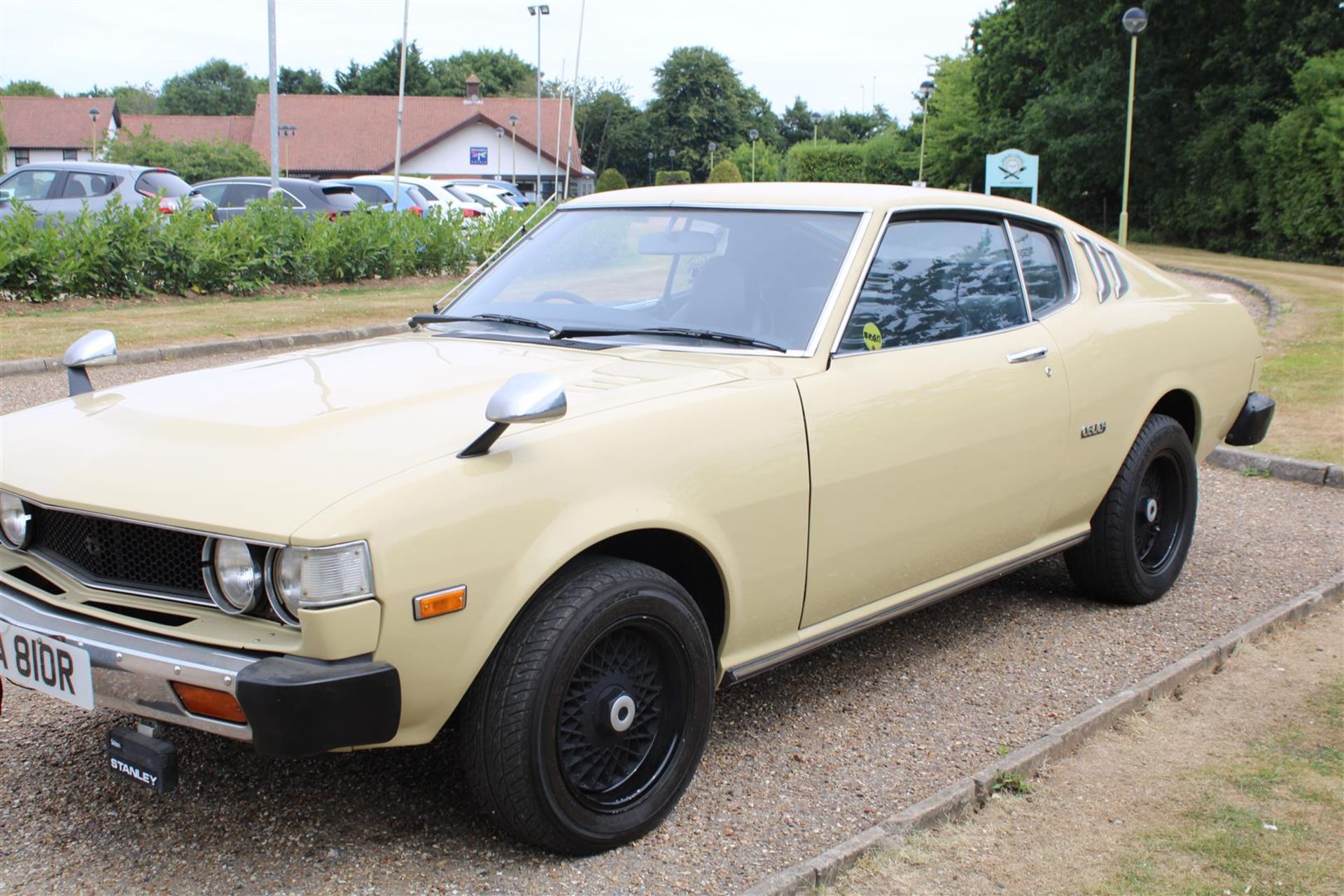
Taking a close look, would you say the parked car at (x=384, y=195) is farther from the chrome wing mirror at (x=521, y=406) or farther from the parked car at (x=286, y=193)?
the chrome wing mirror at (x=521, y=406)

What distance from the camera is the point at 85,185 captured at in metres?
18.5

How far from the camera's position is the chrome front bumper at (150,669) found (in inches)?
105

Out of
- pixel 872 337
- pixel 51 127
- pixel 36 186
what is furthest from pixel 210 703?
pixel 51 127

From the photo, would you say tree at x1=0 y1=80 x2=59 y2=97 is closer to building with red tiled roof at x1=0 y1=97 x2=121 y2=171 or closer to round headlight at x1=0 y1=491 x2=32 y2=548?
building with red tiled roof at x1=0 y1=97 x2=121 y2=171

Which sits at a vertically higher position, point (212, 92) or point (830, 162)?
point (212, 92)

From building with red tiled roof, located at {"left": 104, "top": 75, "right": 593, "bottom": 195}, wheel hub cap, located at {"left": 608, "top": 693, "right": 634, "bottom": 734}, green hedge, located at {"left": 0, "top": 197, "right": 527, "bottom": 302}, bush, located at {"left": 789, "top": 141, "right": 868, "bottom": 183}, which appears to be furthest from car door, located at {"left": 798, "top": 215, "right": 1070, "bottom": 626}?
building with red tiled roof, located at {"left": 104, "top": 75, "right": 593, "bottom": 195}

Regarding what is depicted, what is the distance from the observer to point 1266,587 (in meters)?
5.50

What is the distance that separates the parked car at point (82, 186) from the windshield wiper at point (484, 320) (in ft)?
49.4

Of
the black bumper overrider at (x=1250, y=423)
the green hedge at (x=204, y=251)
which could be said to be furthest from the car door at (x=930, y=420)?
the green hedge at (x=204, y=251)

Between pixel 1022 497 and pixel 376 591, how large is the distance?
253 centimetres

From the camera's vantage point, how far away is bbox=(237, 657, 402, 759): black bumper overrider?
2.56 metres

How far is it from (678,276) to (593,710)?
64.2 inches

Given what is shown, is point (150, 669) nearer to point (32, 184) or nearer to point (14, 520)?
point (14, 520)

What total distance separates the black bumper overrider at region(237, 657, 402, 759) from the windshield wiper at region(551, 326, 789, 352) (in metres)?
1.57
